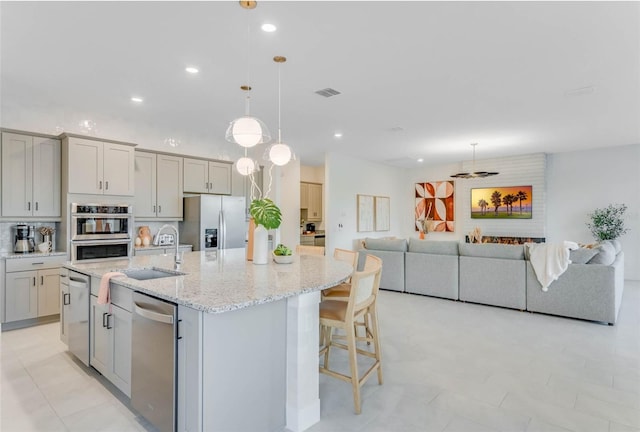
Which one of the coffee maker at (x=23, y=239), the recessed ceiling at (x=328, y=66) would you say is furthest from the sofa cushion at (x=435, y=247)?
the coffee maker at (x=23, y=239)

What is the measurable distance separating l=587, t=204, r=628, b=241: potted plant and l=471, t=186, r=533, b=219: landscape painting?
118 centimetres

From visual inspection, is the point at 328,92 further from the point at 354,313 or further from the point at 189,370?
the point at 189,370

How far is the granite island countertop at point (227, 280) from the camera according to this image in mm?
1758

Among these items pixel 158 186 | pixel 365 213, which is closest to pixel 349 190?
pixel 365 213

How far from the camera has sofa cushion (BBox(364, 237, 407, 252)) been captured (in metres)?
5.74

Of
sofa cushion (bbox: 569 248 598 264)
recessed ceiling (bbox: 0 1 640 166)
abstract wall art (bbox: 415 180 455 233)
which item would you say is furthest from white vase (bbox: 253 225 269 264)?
abstract wall art (bbox: 415 180 455 233)

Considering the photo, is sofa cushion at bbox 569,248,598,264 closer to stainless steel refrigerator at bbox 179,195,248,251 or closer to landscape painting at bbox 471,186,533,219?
landscape painting at bbox 471,186,533,219

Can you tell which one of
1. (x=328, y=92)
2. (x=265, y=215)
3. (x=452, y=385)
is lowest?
(x=452, y=385)

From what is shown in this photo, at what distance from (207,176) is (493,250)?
4.60m

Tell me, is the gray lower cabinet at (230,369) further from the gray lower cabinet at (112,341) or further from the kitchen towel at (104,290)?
the kitchen towel at (104,290)

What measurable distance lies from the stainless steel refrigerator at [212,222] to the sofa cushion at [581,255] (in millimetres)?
4724

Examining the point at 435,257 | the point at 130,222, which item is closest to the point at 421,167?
the point at 435,257

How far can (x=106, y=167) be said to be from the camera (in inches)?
183

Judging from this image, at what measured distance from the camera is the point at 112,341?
8.07ft
